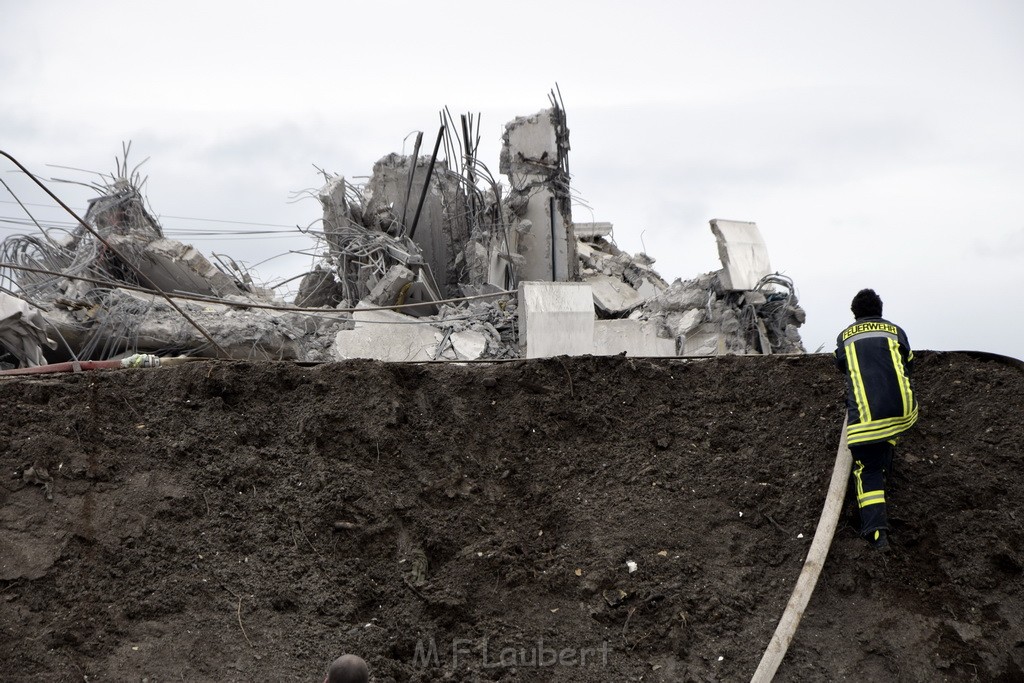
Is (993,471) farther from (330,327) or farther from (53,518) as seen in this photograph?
(330,327)

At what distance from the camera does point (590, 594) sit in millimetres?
5738

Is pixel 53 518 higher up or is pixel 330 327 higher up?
pixel 330 327

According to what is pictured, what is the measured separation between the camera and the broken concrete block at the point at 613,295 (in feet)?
47.3

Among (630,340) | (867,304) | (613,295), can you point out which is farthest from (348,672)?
(613,295)

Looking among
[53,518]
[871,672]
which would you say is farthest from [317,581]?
[871,672]

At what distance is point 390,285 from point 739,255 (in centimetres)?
476

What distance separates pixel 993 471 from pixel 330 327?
8.19 metres

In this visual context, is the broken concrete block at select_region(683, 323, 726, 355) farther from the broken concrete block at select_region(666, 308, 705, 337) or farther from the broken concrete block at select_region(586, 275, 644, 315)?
the broken concrete block at select_region(586, 275, 644, 315)

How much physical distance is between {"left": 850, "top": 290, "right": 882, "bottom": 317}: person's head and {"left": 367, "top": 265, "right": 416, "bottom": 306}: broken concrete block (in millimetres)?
7153

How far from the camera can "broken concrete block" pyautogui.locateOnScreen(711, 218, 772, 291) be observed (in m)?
12.6

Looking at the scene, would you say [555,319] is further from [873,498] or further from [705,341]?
[873,498]

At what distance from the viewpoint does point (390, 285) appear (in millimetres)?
12227

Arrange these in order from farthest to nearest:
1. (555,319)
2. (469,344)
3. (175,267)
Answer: (175,267)
(469,344)
(555,319)

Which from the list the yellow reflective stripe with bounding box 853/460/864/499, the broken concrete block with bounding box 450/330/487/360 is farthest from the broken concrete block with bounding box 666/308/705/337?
the yellow reflective stripe with bounding box 853/460/864/499
